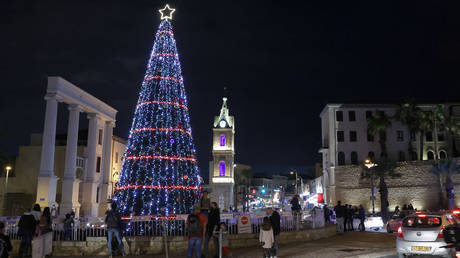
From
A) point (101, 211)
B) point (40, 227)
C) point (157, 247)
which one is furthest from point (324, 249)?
point (101, 211)

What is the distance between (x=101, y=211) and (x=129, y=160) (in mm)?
17825

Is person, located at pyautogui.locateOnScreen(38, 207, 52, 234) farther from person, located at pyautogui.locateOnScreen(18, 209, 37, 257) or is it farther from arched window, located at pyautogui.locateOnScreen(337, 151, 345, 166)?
arched window, located at pyautogui.locateOnScreen(337, 151, 345, 166)

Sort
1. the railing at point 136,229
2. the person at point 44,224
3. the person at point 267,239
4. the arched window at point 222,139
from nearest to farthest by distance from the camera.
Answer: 1. the person at point 267,239
2. the person at point 44,224
3. the railing at point 136,229
4. the arched window at point 222,139

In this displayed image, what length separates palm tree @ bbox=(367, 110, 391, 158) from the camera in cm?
5580

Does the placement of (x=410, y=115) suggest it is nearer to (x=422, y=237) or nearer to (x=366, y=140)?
(x=366, y=140)

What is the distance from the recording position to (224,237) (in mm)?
14109

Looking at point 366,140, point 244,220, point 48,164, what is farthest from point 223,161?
point 244,220

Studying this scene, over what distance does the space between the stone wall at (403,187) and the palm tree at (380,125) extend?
3510 mm

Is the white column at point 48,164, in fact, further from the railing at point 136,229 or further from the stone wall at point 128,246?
the stone wall at point 128,246

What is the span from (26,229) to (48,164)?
16937mm

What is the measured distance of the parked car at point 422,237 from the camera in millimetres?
11555

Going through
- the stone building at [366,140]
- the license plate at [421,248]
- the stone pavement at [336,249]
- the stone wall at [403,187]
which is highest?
the stone building at [366,140]

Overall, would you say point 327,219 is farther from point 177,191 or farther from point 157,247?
point 157,247

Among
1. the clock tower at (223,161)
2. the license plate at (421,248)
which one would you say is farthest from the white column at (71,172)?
→ the clock tower at (223,161)
